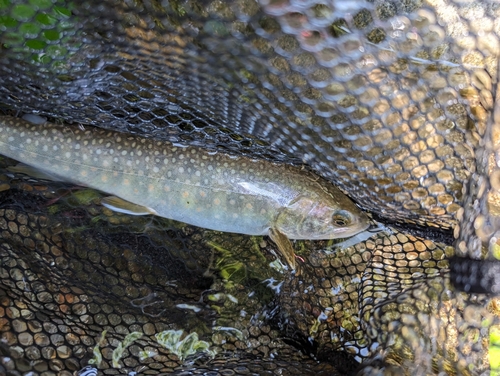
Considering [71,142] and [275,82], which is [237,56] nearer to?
[275,82]

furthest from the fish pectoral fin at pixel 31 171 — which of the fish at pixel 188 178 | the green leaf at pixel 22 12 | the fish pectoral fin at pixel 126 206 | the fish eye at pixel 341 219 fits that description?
the fish eye at pixel 341 219

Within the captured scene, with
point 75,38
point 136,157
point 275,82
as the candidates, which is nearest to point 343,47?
point 275,82

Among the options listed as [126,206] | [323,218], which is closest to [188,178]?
[126,206]

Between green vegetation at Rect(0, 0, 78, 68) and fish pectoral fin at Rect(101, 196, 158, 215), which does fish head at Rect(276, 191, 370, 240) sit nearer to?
fish pectoral fin at Rect(101, 196, 158, 215)

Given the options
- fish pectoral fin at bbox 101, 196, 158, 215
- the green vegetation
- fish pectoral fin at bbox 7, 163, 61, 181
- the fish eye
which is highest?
the green vegetation

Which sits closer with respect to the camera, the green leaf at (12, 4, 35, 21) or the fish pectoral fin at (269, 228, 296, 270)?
the green leaf at (12, 4, 35, 21)

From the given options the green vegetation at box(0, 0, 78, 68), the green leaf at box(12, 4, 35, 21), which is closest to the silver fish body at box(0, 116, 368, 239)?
A: the green vegetation at box(0, 0, 78, 68)

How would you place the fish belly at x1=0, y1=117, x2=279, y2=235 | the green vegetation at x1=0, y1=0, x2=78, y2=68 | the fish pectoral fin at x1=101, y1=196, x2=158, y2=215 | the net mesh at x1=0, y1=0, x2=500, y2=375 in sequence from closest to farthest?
1. the net mesh at x1=0, y1=0, x2=500, y2=375
2. the green vegetation at x1=0, y1=0, x2=78, y2=68
3. the fish belly at x1=0, y1=117, x2=279, y2=235
4. the fish pectoral fin at x1=101, y1=196, x2=158, y2=215
